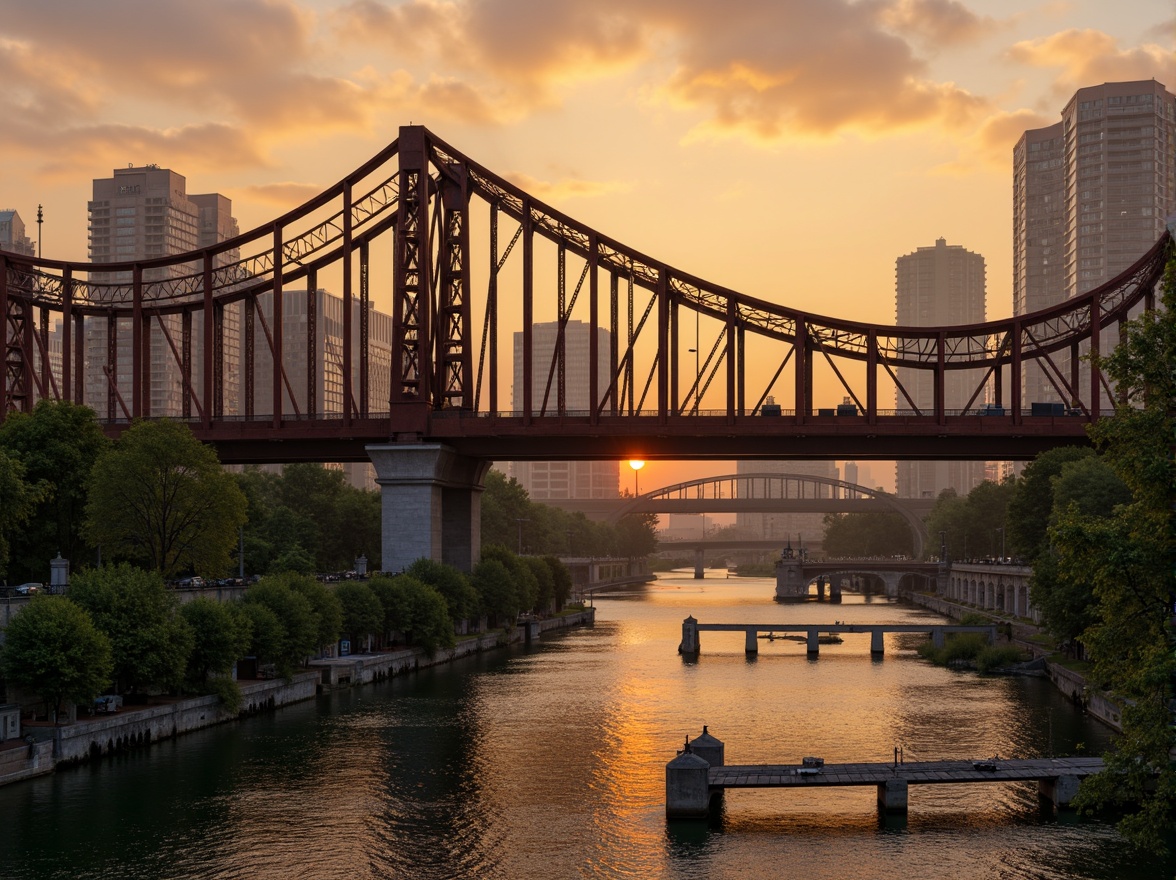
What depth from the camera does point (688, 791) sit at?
185ft

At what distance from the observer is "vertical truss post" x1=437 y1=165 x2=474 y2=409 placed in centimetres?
13600

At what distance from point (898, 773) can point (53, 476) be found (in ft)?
226

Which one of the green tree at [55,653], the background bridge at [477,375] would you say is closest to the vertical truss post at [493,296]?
the background bridge at [477,375]

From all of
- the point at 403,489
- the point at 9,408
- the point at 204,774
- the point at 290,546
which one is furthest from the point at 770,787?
the point at 9,408

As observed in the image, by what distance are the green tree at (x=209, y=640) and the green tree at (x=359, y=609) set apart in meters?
24.8

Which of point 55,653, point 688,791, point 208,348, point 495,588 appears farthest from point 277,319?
point 688,791

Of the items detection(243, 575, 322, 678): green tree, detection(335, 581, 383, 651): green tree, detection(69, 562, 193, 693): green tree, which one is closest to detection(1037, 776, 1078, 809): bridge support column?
detection(69, 562, 193, 693): green tree

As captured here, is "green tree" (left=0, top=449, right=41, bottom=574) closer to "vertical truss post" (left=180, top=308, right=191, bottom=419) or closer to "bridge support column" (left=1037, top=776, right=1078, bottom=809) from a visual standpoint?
"vertical truss post" (left=180, top=308, right=191, bottom=419)

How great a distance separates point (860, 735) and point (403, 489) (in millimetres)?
59553

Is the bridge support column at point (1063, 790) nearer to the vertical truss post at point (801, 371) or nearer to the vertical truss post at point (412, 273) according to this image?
the vertical truss post at point (801, 371)

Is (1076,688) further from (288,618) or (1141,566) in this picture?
(1141,566)

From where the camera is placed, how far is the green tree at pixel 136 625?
70625 mm

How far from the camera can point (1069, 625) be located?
92688mm

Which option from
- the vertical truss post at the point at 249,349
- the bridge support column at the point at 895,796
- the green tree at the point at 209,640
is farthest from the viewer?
the vertical truss post at the point at 249,349
